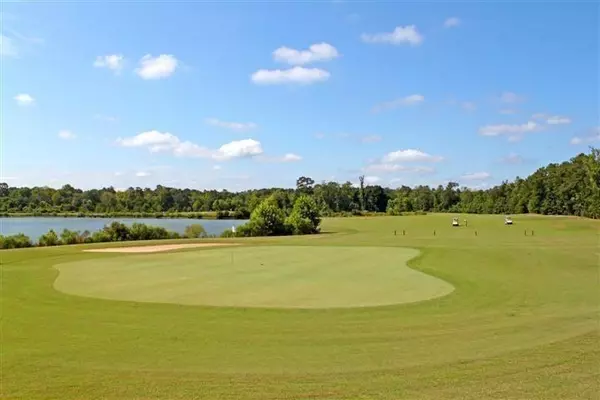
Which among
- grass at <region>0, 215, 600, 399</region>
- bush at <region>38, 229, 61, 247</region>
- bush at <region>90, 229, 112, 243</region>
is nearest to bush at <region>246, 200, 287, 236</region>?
bush at <region>90, 229, 112, 243</region>

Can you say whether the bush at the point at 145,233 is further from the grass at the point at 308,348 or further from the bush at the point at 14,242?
the grass at the point at 308,348

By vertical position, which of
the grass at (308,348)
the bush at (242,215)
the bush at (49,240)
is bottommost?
the grass at (308,348)

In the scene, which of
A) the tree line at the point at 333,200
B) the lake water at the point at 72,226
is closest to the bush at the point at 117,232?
the lake water at the point at 72,226

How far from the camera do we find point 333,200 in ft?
557

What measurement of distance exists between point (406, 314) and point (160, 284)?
11492mm

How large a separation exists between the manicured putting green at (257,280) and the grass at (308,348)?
33.2 inches

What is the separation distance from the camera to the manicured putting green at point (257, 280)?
63.3 feet

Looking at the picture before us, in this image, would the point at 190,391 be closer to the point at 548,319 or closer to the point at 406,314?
the point at 406,314

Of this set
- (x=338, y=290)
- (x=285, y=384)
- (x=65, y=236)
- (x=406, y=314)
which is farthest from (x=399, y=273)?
(x=65, y=236)

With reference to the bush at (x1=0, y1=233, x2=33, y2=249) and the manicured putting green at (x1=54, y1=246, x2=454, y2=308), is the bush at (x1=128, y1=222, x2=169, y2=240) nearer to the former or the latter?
the bush at (x1=0, y1=233, x2=33, y2=249)

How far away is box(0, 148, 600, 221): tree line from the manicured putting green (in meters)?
98.5

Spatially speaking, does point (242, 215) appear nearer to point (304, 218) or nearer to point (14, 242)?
point (304, 218)

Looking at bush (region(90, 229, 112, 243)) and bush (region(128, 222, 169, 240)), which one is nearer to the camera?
bush (region(90, 229, 112, 243))

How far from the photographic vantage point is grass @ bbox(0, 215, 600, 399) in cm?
979
